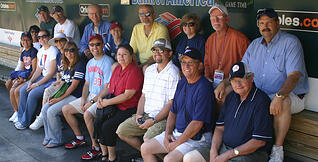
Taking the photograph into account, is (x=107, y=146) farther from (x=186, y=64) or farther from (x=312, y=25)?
(x=312, y=25)

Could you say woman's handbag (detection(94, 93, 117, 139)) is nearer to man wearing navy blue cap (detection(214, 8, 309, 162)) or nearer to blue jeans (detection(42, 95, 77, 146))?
blue jeans (detection(42, 95, 77, 146))

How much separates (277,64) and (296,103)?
0.40m

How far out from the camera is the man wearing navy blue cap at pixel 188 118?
3215 millimetres

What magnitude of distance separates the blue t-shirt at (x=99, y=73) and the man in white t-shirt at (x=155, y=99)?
762 millimetres

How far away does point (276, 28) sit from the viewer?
3322 mm

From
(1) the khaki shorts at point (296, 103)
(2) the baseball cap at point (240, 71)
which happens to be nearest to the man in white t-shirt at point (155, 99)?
(2) the baseball cap at point (240, 71)

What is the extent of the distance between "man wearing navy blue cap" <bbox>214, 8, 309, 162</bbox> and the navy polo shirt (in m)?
0.20

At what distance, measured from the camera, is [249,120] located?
286cm

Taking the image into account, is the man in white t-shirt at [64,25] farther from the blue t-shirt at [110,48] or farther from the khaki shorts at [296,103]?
the khaki shorts at [296,103]

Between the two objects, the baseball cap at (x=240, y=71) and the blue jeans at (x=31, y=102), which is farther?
the blue jeans at (x=31, y=102)

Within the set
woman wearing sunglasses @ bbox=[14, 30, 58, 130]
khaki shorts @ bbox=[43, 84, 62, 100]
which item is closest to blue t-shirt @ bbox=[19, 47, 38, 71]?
woman wearing sunglasses @ bbox=[14, 30, 58, 130]

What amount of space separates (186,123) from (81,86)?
2.11 metres

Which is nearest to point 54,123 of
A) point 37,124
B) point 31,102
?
point 37,124

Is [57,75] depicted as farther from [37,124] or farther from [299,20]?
[299,20]
